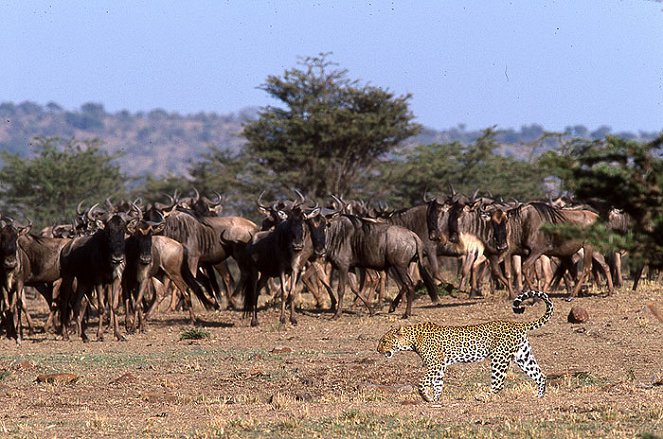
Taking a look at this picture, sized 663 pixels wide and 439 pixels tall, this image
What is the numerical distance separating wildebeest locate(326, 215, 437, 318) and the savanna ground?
156 centimetres

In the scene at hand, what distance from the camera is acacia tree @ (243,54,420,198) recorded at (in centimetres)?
3959

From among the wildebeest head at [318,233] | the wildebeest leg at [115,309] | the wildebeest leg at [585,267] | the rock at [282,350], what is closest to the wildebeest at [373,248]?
the wildebeest head at [318,233]

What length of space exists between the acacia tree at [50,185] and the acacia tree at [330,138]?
5.43 metres

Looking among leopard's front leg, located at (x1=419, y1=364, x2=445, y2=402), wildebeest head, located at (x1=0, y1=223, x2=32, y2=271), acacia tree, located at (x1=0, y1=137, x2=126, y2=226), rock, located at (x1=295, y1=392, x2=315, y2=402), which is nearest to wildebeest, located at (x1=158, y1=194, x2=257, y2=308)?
wildebeest head, located at (x1=0, y1=223, x2=32, y2=271)

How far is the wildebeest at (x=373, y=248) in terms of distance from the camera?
20594 millimetres

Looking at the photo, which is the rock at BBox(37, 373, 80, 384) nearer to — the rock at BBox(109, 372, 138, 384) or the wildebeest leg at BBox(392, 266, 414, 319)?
the rock at BBox(109, 372, 138, 384)

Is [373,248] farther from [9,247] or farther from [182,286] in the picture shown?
[9,247]

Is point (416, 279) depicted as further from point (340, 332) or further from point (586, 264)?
point (340, 332)

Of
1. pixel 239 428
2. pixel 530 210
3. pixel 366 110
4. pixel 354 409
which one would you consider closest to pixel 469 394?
pixel 354 409

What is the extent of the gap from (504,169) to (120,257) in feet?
91.9

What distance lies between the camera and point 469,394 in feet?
36.3

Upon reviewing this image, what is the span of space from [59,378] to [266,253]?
792 centimetres

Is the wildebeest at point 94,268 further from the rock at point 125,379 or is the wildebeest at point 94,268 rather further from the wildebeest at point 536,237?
the wildebeest at point 536,237

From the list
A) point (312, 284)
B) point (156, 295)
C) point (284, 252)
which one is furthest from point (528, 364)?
point (312, 284)
